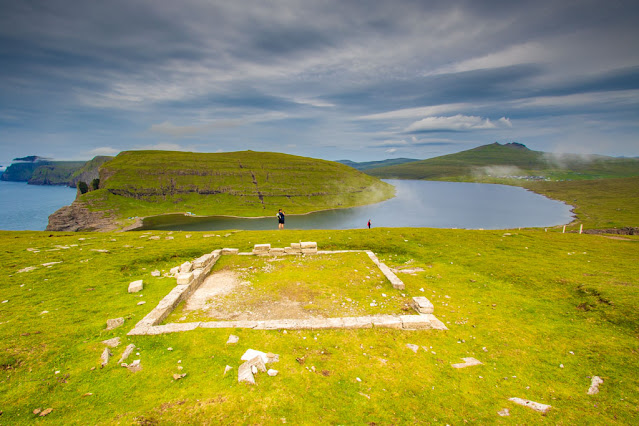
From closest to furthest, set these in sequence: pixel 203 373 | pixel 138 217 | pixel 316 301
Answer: pixel 203 373 → pixel 316 301 → pixel 138 217

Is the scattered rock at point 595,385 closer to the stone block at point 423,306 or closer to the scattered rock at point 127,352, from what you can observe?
the stone block at point 423,306

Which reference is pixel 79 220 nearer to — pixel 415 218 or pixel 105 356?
pixel 105 356

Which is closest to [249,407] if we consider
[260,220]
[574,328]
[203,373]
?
[203,373]

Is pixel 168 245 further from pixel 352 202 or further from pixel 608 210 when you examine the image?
pixel 608 210

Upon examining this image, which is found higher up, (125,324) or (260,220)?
(125,324)

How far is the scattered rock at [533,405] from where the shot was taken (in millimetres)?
7047

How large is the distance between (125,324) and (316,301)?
857cm

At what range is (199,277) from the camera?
49.9ft

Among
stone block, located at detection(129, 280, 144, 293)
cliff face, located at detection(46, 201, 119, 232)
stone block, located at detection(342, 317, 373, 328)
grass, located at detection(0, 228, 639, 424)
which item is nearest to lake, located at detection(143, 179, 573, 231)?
cliff face, located at detection(46, 201, 119, 232)

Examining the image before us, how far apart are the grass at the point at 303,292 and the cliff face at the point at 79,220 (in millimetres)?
136247

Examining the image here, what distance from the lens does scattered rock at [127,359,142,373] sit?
8156mm

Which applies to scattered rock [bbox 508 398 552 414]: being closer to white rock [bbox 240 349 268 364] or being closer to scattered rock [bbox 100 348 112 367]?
white rock [bbox 240 349 268 364]

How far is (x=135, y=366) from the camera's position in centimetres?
831

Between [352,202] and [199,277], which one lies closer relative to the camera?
[199,277]
